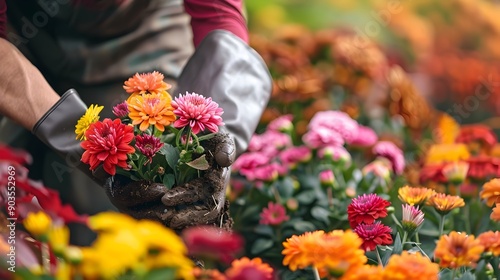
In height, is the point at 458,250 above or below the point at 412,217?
above

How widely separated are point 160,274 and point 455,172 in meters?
0.96

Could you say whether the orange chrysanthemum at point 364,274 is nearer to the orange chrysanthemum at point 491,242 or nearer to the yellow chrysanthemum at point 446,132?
the orange chrysanthemum at point 491,242

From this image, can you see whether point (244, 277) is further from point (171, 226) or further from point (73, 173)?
point (73, 173)

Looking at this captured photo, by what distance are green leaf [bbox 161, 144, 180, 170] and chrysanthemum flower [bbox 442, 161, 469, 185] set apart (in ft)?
2.10

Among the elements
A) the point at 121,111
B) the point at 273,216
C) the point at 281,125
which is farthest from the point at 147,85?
the point at 281,125

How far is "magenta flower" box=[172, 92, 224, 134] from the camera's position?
1.06 meters

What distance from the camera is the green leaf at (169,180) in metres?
1.11

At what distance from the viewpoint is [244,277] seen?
0.75 meters

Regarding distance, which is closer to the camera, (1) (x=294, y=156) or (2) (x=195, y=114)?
(2) (x=195, y=114)

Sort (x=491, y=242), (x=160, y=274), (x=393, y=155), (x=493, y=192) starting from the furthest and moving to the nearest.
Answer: (x=393, y=155)
(x=493, y=192)
(x=491, y=242)
(x=160, y=274)

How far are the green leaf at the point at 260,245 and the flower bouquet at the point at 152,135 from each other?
0.45m

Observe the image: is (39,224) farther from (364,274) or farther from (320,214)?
(320,214)

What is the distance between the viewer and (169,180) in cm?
111

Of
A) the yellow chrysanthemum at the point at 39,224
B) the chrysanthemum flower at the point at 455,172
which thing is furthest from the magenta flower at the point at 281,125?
the yellow chrysanthemum at the point at 39,224
